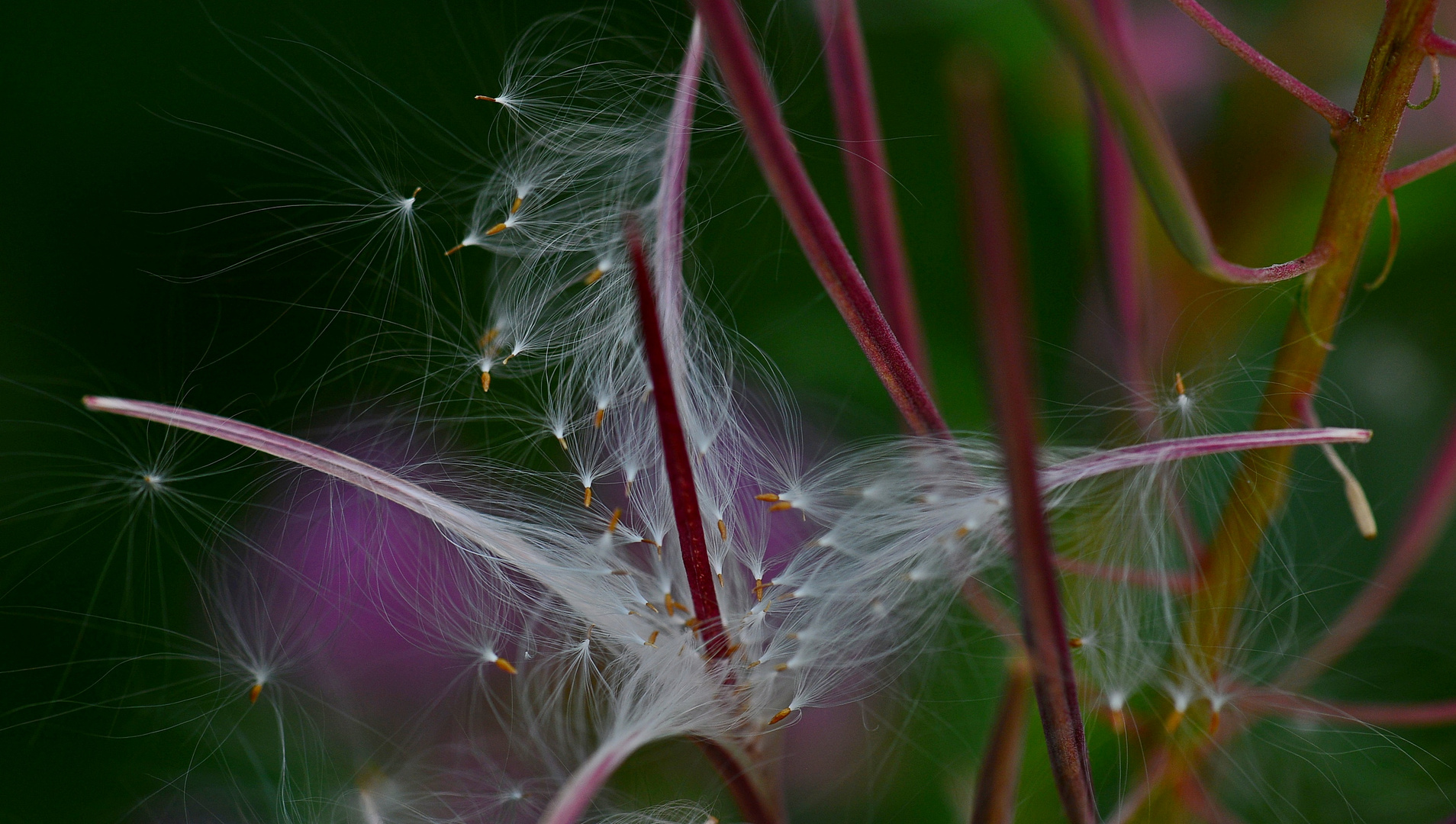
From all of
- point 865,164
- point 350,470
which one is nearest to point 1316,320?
point 865,164

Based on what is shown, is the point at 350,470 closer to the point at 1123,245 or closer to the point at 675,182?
the point at 675,182

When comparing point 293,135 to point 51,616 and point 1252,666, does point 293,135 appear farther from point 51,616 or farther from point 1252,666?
point 1252,666

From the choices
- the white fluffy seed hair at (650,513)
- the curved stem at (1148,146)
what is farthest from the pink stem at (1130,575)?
the curved stem at (1148,146)

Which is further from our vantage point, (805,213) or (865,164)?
(865,164)

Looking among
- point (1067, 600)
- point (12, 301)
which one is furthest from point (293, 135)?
point (1067, 600)

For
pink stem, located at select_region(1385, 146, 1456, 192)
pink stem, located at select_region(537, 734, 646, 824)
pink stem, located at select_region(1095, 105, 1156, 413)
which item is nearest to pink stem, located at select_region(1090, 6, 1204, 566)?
pink stem, located at select_region(1095, 105, 1156, 413)
